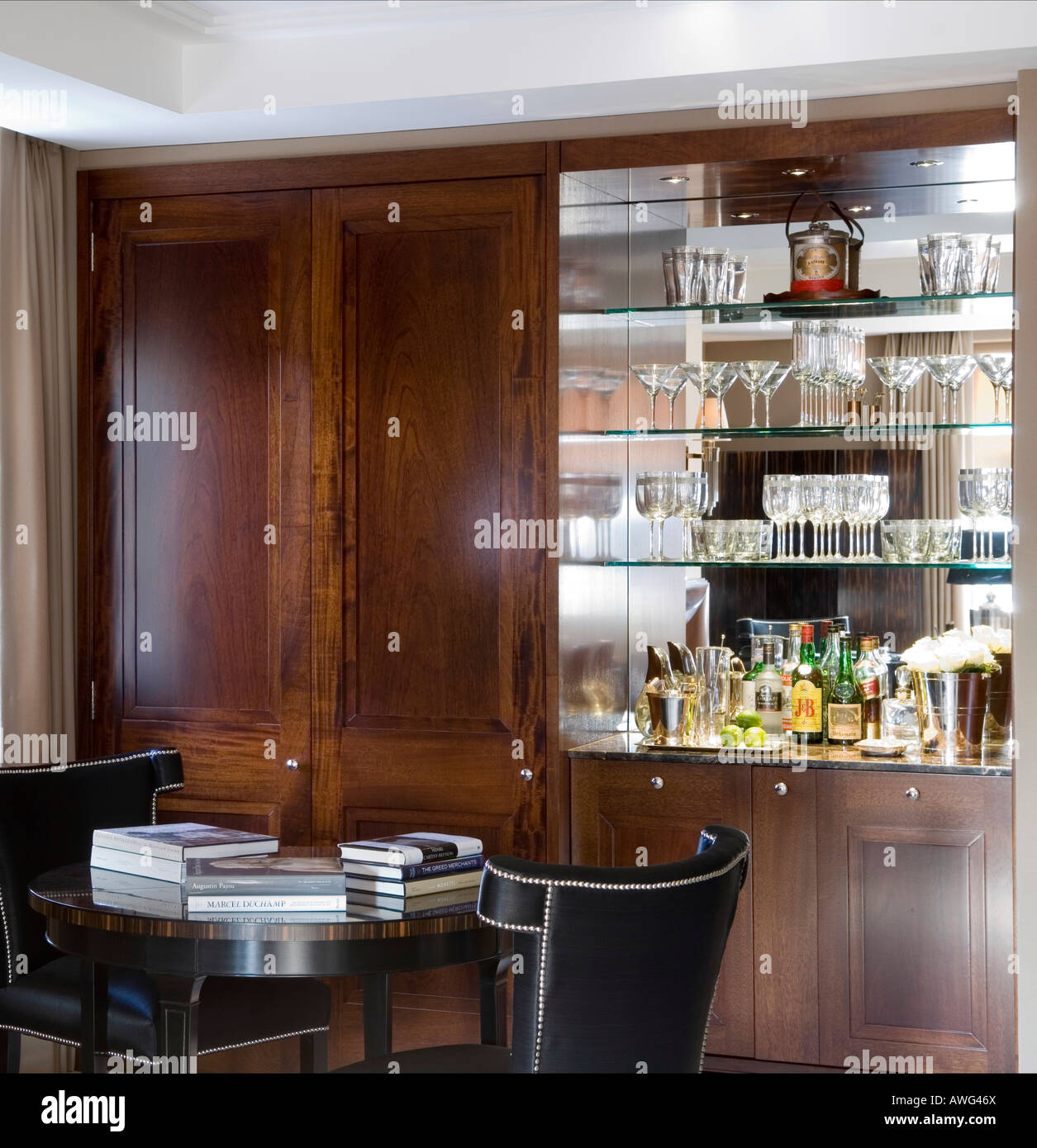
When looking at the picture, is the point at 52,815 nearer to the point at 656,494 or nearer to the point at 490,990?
the point at 490,990

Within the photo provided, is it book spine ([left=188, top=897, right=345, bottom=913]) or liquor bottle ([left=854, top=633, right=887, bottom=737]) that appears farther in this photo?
liquor bottle ([left=854, top=633, right=887, bottom=737])

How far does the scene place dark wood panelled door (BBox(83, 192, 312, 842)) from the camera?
373 centimetres

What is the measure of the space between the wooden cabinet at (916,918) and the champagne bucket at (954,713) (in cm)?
20

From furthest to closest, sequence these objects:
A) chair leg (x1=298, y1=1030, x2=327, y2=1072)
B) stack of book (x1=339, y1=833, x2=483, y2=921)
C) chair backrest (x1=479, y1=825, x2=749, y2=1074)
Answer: chair leg (x1=298, y1=1030, x2=327, y2=1072), stack of book (x1=339, y1=833, x2=483, y2=921), chair backrest (x1=479, y1=825, x2=749, y2=1074)

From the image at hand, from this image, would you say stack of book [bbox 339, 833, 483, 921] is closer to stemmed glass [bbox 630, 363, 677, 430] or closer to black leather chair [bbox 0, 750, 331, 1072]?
black leather chair [bbox 0, 750, 331, 1072]

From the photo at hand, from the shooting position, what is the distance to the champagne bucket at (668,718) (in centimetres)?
371

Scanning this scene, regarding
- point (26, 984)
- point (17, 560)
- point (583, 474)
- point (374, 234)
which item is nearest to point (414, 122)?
point (374, 234)

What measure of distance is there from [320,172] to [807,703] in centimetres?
191

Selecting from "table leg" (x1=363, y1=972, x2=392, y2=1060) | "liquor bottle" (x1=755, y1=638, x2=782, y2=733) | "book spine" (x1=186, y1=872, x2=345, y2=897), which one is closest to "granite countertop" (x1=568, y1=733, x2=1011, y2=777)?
"liquor bottle" (x1=755, y1=638, x2=782, y2=733)

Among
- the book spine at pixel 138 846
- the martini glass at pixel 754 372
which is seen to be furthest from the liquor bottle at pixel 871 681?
the book spine at pixel 138 846

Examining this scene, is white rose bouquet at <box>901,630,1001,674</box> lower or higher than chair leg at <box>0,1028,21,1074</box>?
higher

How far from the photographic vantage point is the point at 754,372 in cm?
370

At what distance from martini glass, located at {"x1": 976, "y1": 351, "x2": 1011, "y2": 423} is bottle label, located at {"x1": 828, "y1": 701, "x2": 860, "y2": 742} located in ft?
2.73

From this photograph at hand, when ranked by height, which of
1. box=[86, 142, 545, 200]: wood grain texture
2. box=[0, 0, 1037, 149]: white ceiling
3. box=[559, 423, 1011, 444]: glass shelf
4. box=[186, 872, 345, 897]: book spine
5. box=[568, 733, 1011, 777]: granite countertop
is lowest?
box=[186, 872, 345, 897]: book spine
